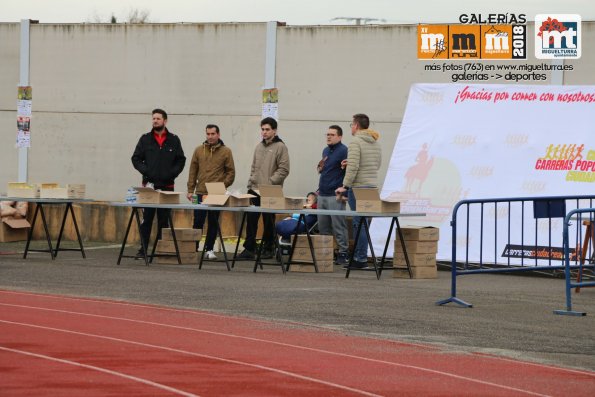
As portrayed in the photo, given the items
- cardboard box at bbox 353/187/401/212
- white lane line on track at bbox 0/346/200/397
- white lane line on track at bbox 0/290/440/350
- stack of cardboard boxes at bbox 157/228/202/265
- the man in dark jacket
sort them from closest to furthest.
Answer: white lane line on track at bbox 0/346/200/397 < white lane line on track at bbox 0/290/440/350 < cardboard box at bbox 353/187/401/212 < stack of cardboard boxes at bbox 157/228/202/265 < the man in dark jacket

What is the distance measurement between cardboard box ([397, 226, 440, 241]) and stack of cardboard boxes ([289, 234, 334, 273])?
110 cm

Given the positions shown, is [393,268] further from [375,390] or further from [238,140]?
[375,390]

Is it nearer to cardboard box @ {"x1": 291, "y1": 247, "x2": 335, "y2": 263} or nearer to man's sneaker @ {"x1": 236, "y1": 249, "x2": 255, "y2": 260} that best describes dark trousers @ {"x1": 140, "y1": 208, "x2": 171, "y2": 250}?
man's sneaker @ {"x1": 236, "y1": 249, "x2": 255, "y2": 260}

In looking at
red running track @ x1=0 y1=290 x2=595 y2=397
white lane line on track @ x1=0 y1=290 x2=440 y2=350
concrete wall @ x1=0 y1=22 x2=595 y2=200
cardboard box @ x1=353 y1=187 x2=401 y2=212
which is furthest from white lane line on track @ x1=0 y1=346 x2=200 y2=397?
concrete wall @ x1=0 y1=22 x2=595 y2=200

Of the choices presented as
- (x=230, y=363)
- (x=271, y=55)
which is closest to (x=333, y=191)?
(x=271, y=55)

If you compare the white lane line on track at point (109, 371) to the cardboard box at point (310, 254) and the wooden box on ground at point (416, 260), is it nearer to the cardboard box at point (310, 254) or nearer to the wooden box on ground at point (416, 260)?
the wooden box on ground at point (416, 260)

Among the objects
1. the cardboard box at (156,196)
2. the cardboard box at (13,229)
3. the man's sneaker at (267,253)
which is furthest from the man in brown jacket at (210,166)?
the cardboard box at (13,229)

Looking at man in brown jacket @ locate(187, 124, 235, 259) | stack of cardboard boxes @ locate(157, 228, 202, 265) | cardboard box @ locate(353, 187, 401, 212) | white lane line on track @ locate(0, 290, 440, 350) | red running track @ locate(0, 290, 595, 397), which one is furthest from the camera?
man in brown jacket @ locate(187, 124, 235, 259)

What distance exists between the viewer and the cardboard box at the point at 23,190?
18.7 meters

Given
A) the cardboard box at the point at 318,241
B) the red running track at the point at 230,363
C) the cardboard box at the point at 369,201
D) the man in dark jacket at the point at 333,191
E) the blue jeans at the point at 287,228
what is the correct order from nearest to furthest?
the red running track at the point at 230,363 < the cardboard box at the point at 369,201 < the cardboard box at the point at 318,241 < the man in dark jacket at the point at 333,191 < the blue jeans at the point at 287,228

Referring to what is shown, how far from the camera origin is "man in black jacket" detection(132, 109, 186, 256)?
18.8 metres

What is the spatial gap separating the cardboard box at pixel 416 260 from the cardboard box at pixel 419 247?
50 millimetres

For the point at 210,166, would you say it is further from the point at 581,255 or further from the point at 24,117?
the point at 24,117

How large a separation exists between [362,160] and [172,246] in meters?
2.92
